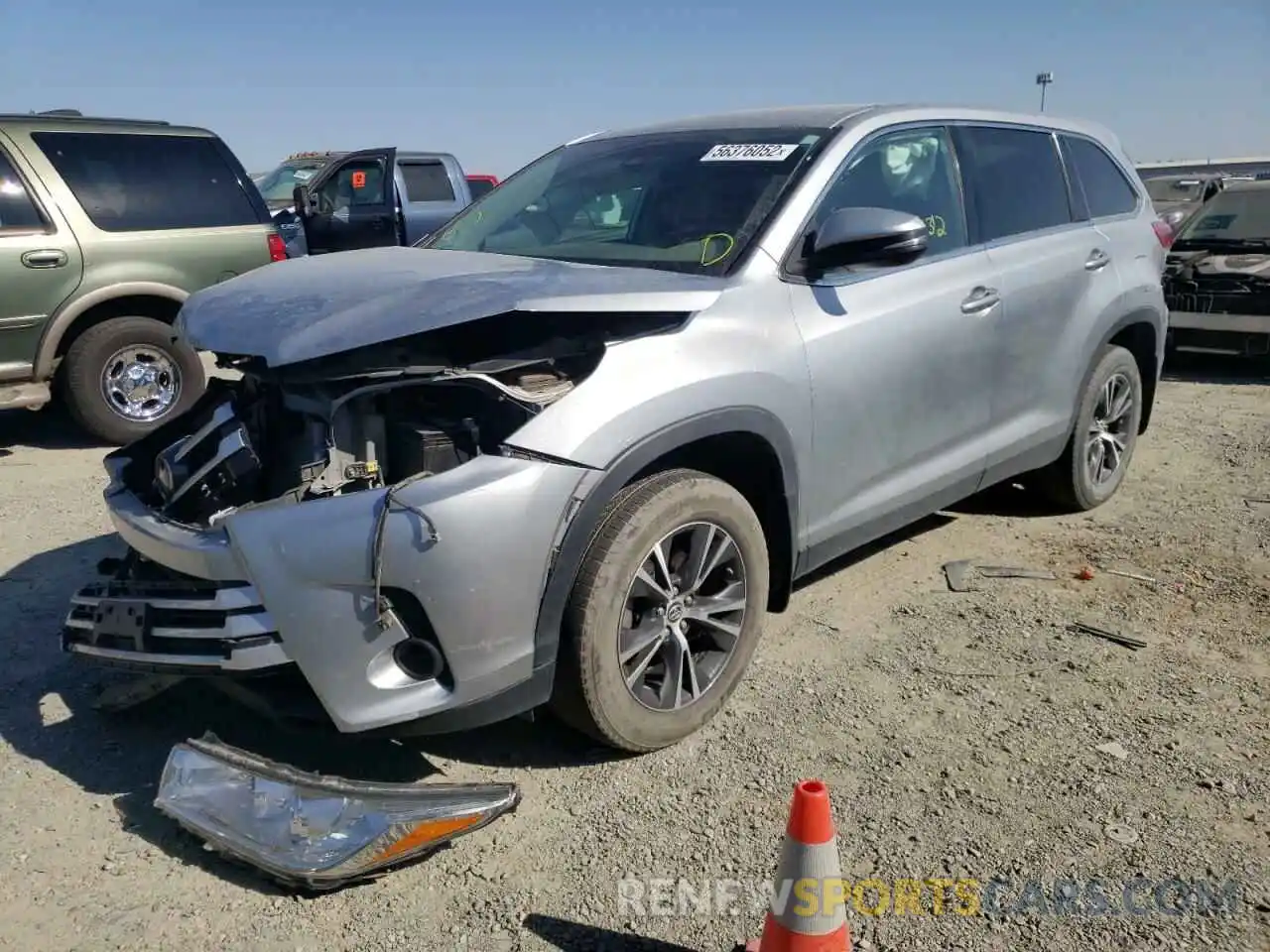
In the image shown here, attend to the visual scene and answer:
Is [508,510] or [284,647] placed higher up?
[508,510]

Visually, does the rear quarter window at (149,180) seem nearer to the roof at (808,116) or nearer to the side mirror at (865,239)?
the roof at (808,116)

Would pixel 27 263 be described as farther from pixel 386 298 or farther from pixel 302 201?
pixel 386 298

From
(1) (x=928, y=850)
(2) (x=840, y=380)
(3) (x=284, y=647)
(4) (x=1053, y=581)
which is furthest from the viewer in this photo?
(4) (x=1053, y=581)

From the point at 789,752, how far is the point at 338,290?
1.89m

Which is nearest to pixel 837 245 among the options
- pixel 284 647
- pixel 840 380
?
pixel 840 380

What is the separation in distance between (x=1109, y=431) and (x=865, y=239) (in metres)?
2.76

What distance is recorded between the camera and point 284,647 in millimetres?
2457

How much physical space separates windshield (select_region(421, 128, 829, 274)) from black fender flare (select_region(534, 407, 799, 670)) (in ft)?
1.86

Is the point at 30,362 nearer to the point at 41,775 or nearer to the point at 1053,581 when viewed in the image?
the point at 41,775

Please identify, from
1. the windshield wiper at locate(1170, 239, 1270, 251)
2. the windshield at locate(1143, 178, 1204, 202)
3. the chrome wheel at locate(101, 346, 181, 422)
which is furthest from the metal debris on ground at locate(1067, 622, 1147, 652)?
the windshield at locate(1143, 178, 1204, 202)

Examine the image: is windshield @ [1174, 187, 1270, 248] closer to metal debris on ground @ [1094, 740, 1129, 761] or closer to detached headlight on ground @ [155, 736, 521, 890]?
metal debris on ground @ [1094, 740, 1129, 761]

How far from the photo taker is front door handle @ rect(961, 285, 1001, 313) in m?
3.93

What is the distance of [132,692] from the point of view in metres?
3.18

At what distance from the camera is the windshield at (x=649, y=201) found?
3.42m
